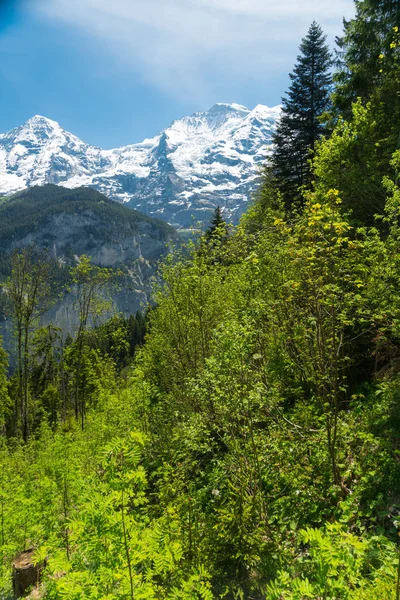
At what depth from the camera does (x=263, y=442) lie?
5.36m

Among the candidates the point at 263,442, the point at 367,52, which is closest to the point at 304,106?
the point at 367,52

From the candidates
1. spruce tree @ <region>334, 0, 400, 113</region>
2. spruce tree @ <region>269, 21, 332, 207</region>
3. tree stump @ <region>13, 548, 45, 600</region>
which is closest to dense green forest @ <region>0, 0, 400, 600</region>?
tree stump @ <region>13, 548, 45, 600</region>

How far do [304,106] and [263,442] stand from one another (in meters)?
26.2

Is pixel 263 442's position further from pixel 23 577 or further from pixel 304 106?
pixel 304 106

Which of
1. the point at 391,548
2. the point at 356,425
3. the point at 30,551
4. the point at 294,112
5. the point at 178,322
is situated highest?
the point at 294,112

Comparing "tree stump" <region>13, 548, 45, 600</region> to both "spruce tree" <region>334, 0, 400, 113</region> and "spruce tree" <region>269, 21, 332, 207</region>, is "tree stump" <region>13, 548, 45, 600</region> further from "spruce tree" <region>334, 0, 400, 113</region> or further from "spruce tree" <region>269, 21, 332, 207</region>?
"spruce tree" <region>269, 21, 332, 207</region>

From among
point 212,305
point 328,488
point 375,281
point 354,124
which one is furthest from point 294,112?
point 328,488

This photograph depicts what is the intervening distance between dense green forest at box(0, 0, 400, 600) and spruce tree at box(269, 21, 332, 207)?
1365cm

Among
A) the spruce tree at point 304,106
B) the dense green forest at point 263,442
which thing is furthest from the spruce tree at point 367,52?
the spruce tree at point 304,106

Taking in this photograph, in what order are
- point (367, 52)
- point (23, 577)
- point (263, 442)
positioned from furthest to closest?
point (367, 52)
point (23, 577)
point (263, 442)

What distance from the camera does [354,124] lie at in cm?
1053

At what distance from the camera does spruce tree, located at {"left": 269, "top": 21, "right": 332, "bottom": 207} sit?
991 inches

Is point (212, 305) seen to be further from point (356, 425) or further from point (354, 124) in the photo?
point (354, 124)

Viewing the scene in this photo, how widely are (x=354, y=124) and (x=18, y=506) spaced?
13.0 meters
